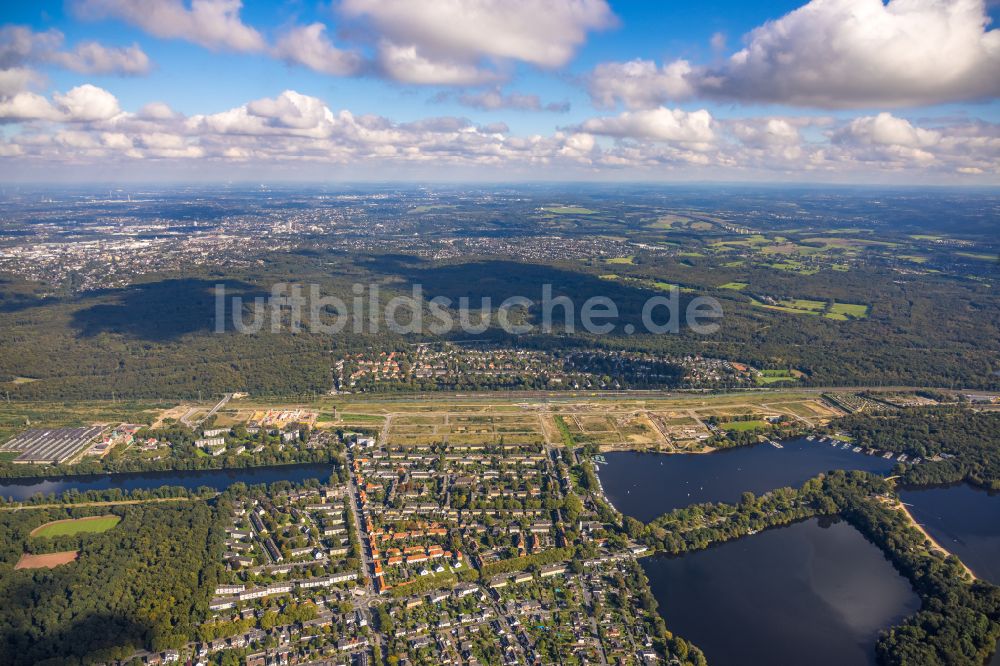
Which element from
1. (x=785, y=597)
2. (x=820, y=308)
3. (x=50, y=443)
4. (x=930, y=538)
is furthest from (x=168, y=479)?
(x=820, y=308)

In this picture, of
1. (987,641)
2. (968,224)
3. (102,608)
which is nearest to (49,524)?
(102,608)

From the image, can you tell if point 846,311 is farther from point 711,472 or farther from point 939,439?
point 711,472

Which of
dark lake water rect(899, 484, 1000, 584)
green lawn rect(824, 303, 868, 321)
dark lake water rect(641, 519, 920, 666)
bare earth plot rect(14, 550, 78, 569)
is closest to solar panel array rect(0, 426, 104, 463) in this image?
bare earth plot rect(14, 550, 78, 569)

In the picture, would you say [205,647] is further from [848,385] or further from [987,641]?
[848,385]

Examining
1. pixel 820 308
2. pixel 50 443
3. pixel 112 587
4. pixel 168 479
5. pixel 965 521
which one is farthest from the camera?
Answer: pixel 820 308

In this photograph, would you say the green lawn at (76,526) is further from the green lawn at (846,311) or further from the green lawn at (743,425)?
the green lawn at (846,311)
